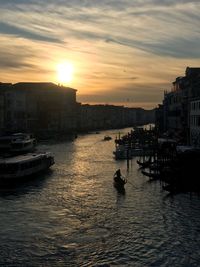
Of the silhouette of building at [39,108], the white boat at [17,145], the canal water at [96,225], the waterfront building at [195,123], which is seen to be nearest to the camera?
the canal water at [96,225]

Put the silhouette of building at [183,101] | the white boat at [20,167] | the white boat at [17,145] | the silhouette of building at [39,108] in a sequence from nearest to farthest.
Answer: the white boat at [20,167] → the white boat at [17,145] → the silhouette of building at [183,101] → the silhouette of building at [39,108]

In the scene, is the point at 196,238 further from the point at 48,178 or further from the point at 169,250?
the point at 48,178

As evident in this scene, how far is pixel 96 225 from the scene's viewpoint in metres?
24.2

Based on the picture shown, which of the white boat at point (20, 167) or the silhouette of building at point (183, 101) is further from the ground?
the silhouette of building at point (183, 101)

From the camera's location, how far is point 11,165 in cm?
3675

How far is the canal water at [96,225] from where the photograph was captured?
1980cm

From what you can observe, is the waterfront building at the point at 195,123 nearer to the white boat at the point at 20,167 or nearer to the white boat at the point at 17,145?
the white boat at the point at 20,167

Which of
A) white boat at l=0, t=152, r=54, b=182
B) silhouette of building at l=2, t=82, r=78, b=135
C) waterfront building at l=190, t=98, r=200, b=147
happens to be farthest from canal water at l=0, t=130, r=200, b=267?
silhouette of building at l=2, t=82, r=78, b=135

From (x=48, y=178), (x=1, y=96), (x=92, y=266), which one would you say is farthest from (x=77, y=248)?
(x=1, y=96)

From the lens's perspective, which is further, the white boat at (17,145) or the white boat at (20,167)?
the white boat at (17,145)

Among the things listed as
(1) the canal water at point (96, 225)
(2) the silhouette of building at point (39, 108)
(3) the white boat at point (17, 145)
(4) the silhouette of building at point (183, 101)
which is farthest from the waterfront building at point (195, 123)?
(2) the silhouette of building at point (39, 108)

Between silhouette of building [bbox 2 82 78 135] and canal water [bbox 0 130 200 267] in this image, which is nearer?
canal water [bbox 0 130 200 267]

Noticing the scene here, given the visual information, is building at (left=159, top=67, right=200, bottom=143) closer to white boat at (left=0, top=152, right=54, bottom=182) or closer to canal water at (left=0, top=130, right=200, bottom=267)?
white boat at (left=0, top=152, right=54, bottom=182)

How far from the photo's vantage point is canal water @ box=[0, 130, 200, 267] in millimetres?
19797
